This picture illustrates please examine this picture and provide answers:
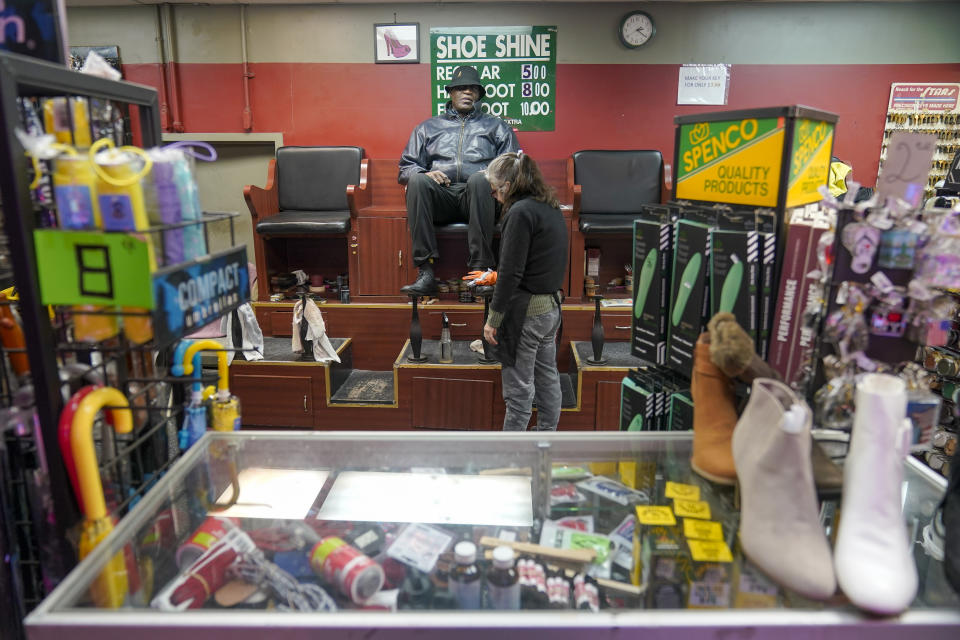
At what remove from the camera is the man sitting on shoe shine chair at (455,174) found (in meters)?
3.78

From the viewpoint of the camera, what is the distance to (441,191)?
153 inches

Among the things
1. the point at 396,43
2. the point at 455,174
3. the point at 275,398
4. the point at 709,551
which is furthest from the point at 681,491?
the point at 396,43

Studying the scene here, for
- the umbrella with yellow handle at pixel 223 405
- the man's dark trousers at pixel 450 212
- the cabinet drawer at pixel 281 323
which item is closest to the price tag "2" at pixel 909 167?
the umbrella with yellow handle at pixel 223 405

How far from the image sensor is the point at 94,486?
3.67 feet

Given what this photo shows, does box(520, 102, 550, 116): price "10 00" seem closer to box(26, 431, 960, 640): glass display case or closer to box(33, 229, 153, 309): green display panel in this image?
box(26, 431, 960, 640): glass display case

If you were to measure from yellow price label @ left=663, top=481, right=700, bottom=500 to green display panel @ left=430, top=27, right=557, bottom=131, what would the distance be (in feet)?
12.3

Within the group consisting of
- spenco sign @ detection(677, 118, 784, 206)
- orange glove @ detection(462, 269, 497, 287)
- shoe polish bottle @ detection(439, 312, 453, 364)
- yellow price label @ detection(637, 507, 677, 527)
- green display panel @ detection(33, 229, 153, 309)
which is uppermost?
spenco sign @ detection(677, 118, 784, 206)

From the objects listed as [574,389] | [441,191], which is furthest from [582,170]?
[574,389]

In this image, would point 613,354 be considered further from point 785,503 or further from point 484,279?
point 785,503

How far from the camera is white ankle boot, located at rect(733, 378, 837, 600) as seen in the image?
100 centimetres

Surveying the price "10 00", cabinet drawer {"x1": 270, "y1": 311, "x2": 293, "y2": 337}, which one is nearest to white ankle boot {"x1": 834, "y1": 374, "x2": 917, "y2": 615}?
cabinet drawer {"x1": 270, "y1": 311, "x2": 293, "y2": 337}

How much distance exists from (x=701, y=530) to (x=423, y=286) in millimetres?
2760

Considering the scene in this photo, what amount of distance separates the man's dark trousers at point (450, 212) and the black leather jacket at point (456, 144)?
0.17 m

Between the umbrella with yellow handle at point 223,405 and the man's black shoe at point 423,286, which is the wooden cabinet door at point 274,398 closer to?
the man's black shoe at point 423,286
